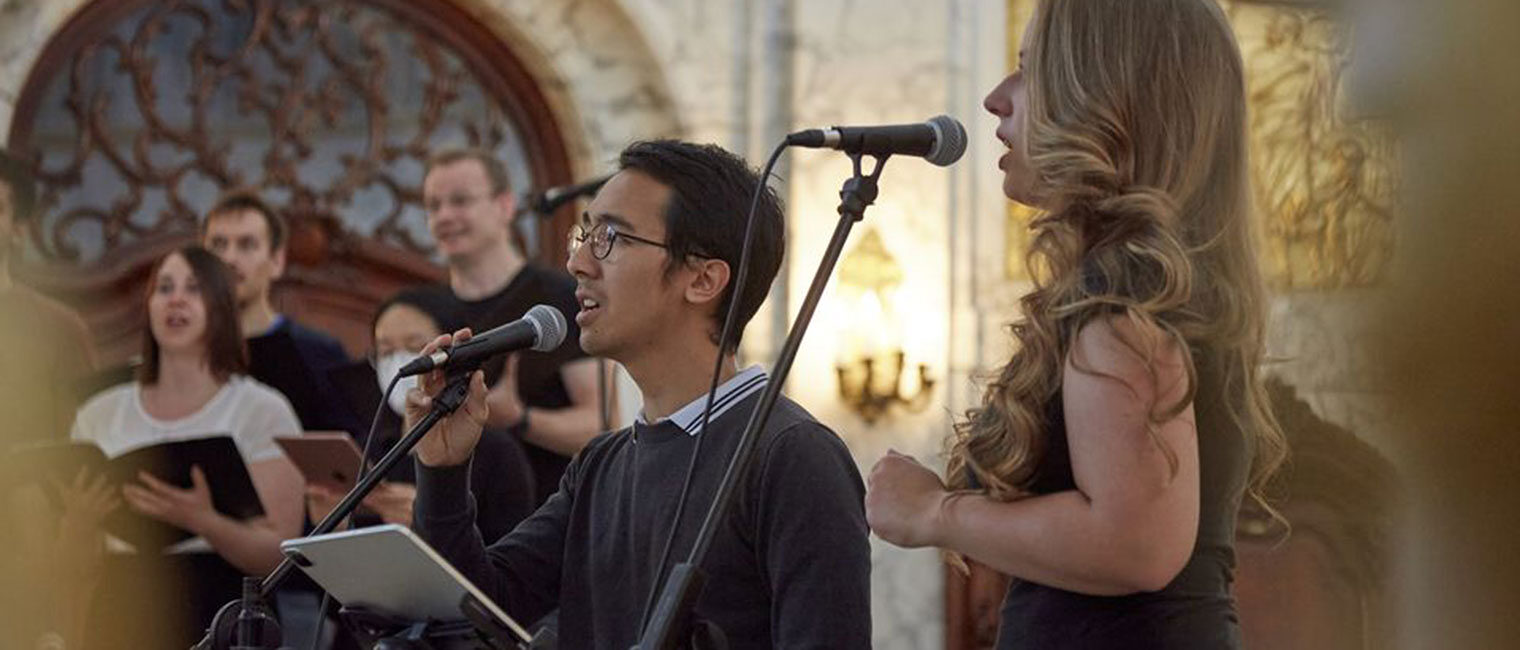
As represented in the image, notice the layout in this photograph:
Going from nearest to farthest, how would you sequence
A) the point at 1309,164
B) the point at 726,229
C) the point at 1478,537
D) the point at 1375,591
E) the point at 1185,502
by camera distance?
1. the point at 1185,502
2. the point at 1478,537
3. the point at 726,229
4. the point at 1309,164
5. the point at 1375,591

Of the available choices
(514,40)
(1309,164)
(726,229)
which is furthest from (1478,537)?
(514,40)

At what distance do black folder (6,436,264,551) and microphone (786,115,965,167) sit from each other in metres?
2.90

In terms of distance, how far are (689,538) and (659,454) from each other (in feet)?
0.46

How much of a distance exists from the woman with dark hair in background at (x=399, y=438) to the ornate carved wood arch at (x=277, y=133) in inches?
53.8

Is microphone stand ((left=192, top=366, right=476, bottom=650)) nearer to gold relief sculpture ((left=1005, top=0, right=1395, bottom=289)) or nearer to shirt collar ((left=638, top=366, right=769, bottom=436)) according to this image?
shirt collar ((left=638, top=366, right=769, bottom=436))

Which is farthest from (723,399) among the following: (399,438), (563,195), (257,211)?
(257,211)

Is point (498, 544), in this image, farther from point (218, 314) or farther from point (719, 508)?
point (218, 314)

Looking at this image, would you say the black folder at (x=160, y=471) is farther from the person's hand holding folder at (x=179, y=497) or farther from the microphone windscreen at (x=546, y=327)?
the microphone windscreen at (x=546, y=327)

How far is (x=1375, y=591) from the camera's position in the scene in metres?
6.00

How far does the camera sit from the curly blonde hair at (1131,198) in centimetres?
211

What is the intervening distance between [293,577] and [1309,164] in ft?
8.29

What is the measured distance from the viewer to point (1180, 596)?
2.13 meters

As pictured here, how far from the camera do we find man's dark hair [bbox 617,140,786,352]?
281 cm

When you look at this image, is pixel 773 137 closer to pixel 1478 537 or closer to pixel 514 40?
pixel 514 40
